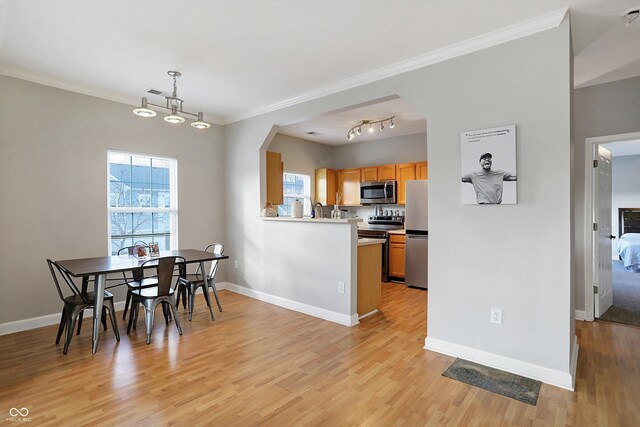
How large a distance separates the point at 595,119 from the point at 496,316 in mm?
2746

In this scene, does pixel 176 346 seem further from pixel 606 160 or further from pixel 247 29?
pixel 606 160

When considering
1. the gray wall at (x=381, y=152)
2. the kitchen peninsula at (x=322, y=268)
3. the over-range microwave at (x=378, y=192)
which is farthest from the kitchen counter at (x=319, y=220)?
the gray wall at (x=381, y=152)

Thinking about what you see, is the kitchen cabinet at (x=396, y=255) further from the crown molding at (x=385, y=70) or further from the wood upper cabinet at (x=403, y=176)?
the crown molding at (x=385, y=70)

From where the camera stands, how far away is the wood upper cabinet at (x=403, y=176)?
6109 millimetres

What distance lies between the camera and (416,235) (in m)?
5.55

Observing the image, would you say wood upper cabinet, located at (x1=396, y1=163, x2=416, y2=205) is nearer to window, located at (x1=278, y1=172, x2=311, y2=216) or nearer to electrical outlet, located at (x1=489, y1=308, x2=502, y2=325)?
window, located at (x1=278, y1=172, x2=311, y2=216)

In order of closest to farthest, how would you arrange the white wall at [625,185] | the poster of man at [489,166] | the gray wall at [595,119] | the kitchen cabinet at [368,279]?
the poster of man at [489,166]
the gray wall at [595,119]
the kitchen cabinet at [368,279]
the white wall at [625,185]

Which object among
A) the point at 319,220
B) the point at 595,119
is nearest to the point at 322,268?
the point at 319,220

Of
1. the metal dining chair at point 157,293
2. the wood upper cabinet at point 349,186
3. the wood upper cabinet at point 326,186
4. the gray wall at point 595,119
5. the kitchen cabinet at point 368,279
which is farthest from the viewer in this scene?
the wood upper cabinet at point 326,186

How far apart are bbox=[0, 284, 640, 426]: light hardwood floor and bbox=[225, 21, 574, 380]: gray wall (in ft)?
1.27

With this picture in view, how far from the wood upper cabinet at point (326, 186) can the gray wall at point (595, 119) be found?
14.0ft

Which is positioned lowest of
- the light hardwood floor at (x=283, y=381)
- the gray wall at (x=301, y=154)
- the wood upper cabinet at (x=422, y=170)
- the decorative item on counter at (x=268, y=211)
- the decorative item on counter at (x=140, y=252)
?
the light hardwood floor at (x=283, y=381)

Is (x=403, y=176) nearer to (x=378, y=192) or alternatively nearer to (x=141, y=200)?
(x=378, y=192)

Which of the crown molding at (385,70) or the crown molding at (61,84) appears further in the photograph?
the crown molding at (61,84)
